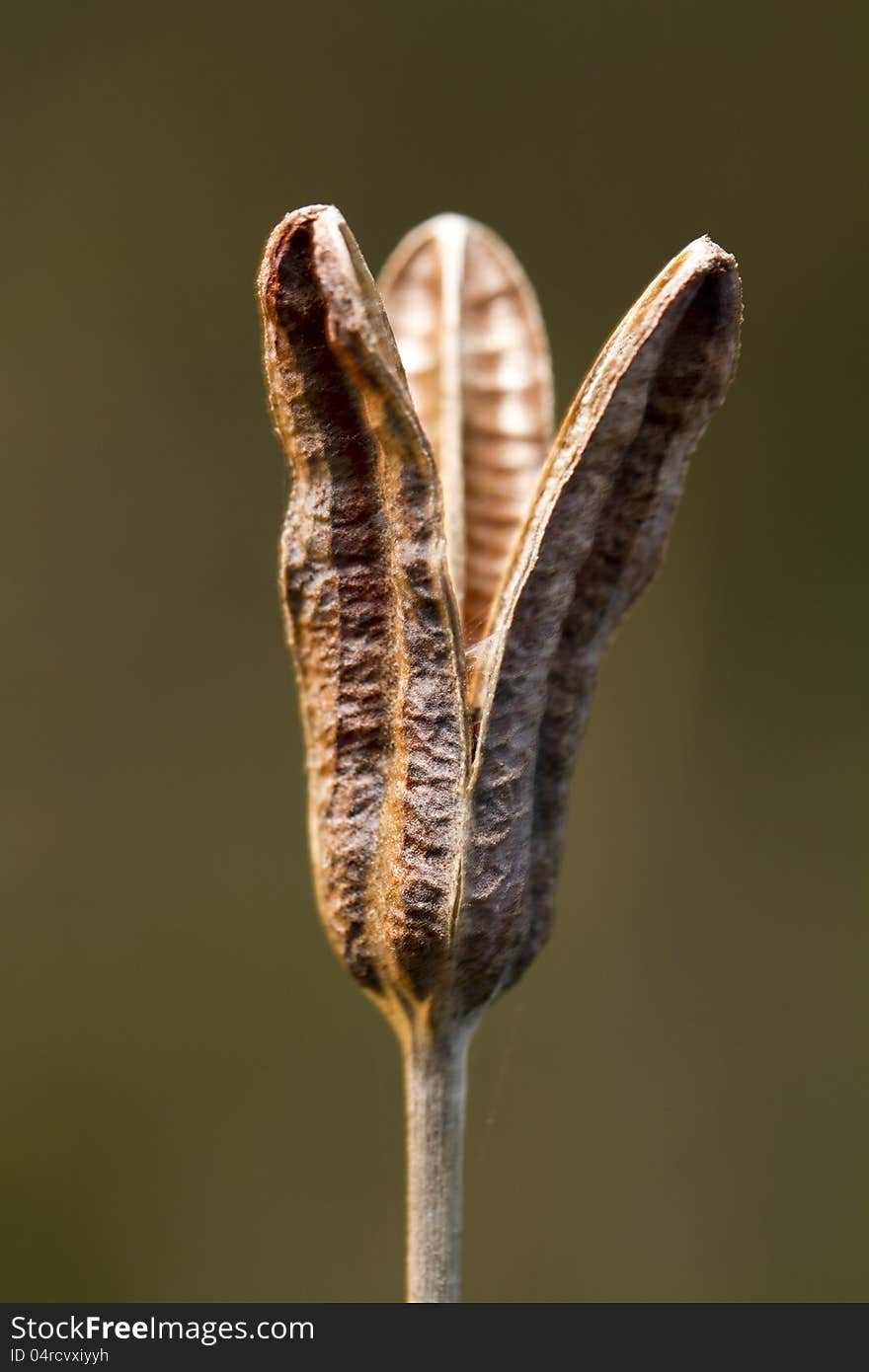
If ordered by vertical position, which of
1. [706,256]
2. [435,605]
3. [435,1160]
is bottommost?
[435,1160]

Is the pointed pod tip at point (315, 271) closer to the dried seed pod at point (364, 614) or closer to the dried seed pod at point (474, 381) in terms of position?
the dried seed pod at point (364, 614)

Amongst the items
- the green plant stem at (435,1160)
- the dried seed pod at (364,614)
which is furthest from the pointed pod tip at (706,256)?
the green plant stem at (435,1160)

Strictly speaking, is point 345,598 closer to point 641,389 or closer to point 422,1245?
point 641,389

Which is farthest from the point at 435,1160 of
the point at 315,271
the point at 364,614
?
the point at 315,271

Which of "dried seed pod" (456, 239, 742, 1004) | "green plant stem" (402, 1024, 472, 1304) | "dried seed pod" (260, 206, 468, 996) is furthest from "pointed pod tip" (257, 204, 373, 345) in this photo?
"green plant stem" (402, 1024, 472, 1304)

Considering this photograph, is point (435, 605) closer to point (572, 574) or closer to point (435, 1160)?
point (572, 574)

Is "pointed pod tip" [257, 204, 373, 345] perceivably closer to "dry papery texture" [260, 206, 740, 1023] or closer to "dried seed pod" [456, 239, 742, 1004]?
"dry papery texture" [260, 206, 740, 1023]

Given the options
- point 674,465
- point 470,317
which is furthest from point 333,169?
point 674,465
